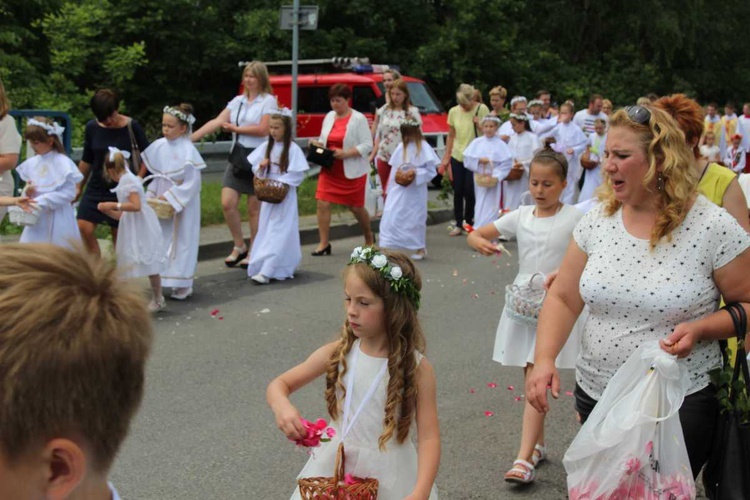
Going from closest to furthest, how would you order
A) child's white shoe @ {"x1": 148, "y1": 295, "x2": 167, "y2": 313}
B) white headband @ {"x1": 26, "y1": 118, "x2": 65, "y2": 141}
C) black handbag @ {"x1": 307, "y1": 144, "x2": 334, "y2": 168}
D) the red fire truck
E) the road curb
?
white headband @ {"x1": 26, "y1": 118, "x2": 65, "y2": 141}, child's white shoe @ {"x1": 148, "y1": 295, "x2": 167, "y2": 313}, the road curb, black handbag @ {"x1": 307, "y1": 144, "x2": 334, "y2": 168}, the red fire truck

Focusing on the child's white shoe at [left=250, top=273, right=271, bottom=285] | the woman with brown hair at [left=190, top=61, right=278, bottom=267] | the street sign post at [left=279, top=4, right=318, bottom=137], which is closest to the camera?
the child's white shoe at [left=250, top=273, right=271, bottom=285]

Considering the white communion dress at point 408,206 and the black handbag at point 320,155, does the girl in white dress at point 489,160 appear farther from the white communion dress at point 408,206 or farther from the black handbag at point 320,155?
the black handbag at point 320,155

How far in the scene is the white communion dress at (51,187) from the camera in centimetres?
855

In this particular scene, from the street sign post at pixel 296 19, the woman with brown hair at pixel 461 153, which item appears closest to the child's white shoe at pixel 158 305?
the woman with brown hair at pixel 461 153

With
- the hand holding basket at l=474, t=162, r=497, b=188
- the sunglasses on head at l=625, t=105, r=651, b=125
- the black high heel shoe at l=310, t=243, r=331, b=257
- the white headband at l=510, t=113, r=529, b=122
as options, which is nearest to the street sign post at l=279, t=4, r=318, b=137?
the white headband at l=510, t=113, r=529, b=122

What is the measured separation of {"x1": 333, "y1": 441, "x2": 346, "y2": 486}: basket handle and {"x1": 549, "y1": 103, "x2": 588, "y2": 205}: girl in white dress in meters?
14.3

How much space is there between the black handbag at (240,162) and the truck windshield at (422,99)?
38.6 feet

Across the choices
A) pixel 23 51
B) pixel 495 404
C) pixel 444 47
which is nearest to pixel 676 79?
pixel 444 47

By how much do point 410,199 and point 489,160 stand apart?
5.78 feet

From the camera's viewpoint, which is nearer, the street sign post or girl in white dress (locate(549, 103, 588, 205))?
the street sign post

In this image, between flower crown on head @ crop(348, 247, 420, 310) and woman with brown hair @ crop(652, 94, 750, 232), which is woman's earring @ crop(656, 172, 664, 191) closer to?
woman with brown hair @ crop(652, 94, 750, 232)

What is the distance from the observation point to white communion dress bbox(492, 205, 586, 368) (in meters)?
5.55

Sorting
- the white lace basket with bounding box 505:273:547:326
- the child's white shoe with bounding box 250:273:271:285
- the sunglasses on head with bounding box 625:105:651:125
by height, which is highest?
the sunglasses on head with bounding box 625:105:651:125

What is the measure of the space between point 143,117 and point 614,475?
24729 mm
